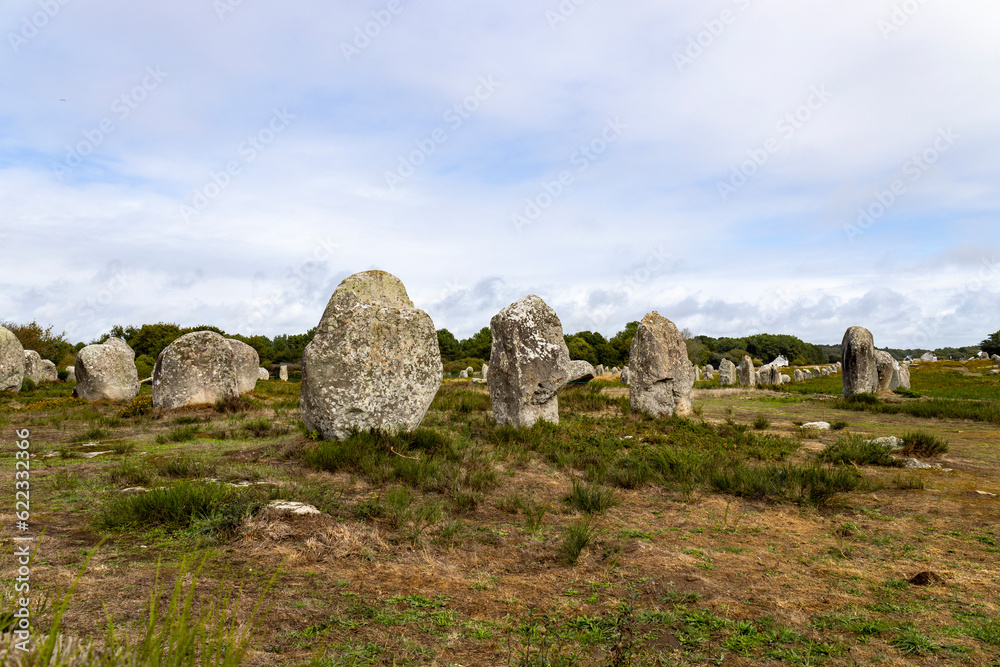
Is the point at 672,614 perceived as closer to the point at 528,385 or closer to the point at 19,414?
the point at 528,385

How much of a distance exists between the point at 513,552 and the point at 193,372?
12.2m

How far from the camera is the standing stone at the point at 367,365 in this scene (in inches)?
363

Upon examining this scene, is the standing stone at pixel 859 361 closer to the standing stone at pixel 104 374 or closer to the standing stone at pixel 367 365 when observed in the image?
the standing stone at pixel 367 365

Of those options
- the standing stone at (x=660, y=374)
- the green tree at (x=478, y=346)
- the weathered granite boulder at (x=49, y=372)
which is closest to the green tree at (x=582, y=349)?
the green tree at (x=478, y=346)

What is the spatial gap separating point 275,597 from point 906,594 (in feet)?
14.8

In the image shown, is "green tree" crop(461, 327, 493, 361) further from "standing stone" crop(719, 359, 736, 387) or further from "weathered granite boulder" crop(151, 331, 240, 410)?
"weathered granite boulder" crop(151, 331, 240, 410)

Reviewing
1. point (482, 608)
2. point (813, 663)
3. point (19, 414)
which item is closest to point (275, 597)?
point (482, 608)

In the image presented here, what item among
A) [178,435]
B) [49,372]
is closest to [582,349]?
[49,372]

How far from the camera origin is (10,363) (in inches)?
815

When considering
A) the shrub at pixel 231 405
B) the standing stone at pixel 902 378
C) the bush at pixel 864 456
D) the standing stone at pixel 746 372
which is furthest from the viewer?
the standing stone at pixel 746 372

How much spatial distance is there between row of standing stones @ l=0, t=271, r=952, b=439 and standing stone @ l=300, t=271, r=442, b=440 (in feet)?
0.05

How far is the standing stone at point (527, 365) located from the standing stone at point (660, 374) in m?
3.26

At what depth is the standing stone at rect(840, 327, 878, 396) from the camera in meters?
19.3

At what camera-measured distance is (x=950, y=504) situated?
674 centimetres
